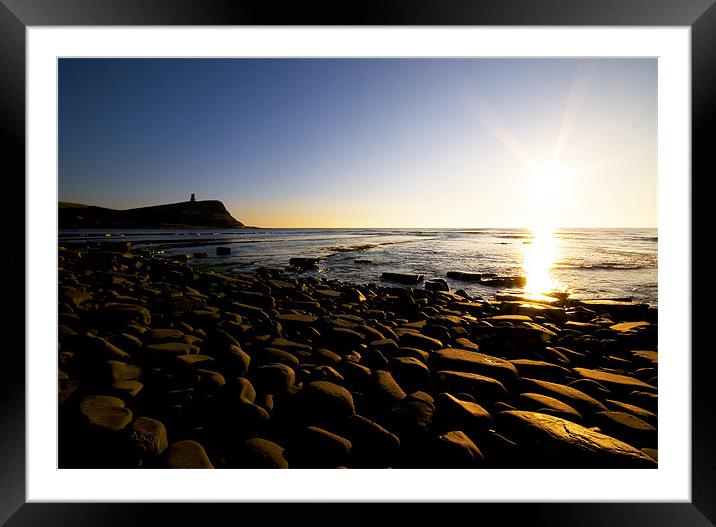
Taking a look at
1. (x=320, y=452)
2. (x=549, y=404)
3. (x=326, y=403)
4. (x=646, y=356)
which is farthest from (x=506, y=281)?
(x=320, y=452)

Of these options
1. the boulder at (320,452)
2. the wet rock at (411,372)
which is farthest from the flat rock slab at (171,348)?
the wet rock at (411,372)

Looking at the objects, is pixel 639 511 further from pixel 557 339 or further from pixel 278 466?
pixel 557 339

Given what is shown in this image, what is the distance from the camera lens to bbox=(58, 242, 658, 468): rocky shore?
1.30m

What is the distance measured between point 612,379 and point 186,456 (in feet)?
8.27

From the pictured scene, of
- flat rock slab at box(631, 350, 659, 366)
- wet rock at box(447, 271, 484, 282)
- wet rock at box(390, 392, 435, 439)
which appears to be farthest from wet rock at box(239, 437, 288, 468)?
wet rock at box(447, 271, 484, 282)

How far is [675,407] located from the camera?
1.19 m

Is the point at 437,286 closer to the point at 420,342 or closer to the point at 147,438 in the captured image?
the point at 420,342

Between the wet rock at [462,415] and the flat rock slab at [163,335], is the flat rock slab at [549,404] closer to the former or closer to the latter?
the wet rock at [462,415]

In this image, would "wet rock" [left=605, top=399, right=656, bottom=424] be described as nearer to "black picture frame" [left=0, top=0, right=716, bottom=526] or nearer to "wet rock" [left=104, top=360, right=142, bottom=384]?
"black picture frame" [left=0, top=0, right=716, bottom=526]

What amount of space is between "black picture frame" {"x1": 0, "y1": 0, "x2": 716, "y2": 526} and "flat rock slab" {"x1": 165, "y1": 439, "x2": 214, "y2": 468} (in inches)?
5.3

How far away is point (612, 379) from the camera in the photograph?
6.25 feet

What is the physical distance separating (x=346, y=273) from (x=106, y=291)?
426 centimetres
